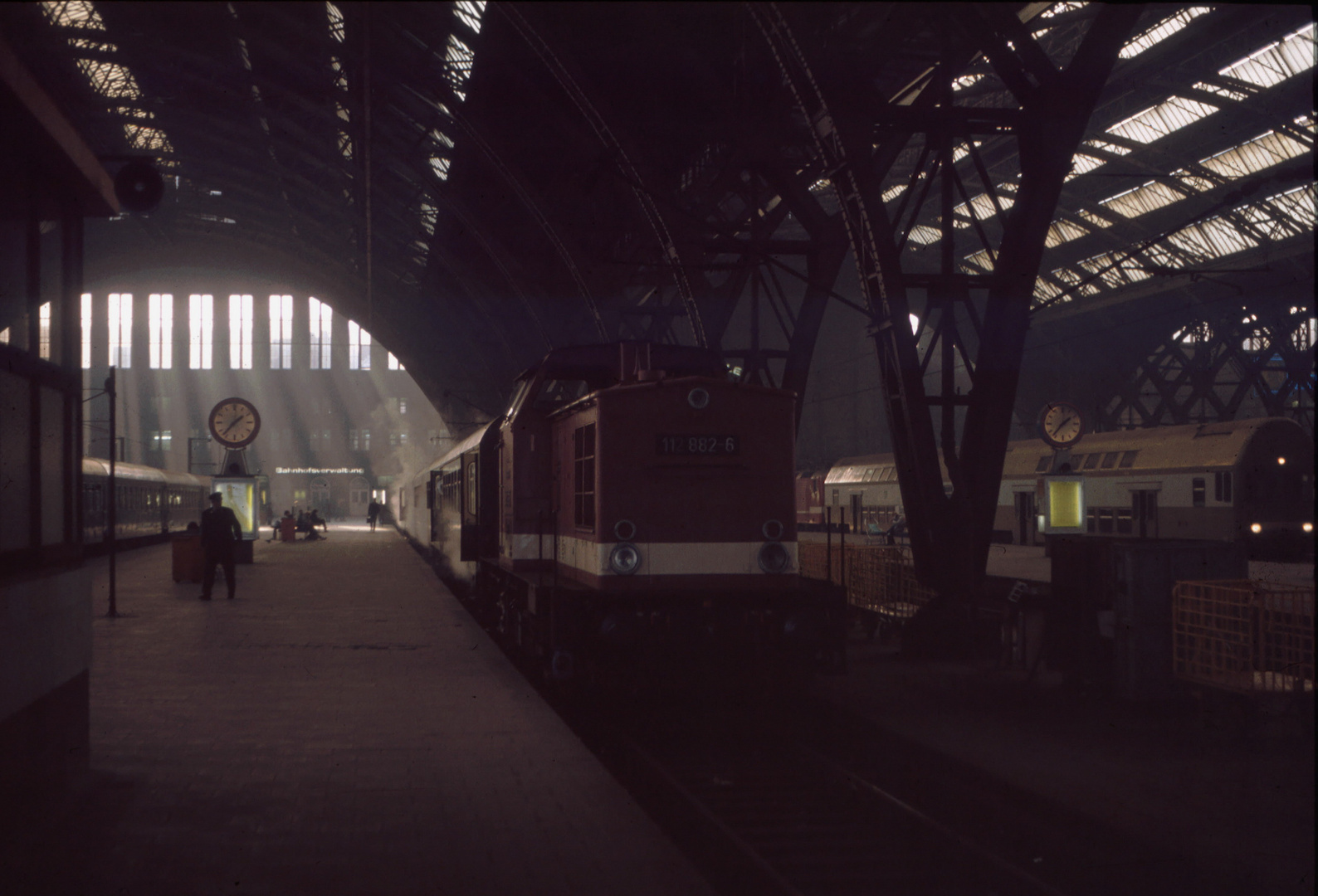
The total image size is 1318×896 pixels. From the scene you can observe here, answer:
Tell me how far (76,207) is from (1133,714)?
343 inches

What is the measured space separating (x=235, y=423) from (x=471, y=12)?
10.3 meters

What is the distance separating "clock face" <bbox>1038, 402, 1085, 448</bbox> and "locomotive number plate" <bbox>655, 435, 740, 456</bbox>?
12.7 meters

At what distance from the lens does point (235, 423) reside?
23.8 meters

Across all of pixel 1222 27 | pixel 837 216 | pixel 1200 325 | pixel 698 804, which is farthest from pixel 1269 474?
pixel 698 804

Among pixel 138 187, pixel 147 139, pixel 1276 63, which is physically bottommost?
pixel 138 187

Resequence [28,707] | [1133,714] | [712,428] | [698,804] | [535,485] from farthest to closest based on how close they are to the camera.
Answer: [535,485] → [712,428] → [1133,714] → [698,804] → [28,707]

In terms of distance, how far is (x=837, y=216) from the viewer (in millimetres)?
16344

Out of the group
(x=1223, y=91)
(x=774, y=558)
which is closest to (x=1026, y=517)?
(x=1223, y=91)

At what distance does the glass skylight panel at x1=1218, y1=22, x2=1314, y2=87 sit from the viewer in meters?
27.6

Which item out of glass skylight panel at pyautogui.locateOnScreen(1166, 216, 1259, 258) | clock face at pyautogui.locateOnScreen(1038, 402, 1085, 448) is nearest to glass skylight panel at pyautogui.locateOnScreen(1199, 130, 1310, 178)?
glass skylight panel at pyautogui.locateOnScreen(1166, 216, 1259, 258)

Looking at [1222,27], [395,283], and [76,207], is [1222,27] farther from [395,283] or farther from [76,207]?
[395,283]

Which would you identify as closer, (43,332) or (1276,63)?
(43,332)

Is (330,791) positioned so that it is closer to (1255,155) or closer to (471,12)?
(471,12)

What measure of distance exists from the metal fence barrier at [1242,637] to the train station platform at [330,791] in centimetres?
479
